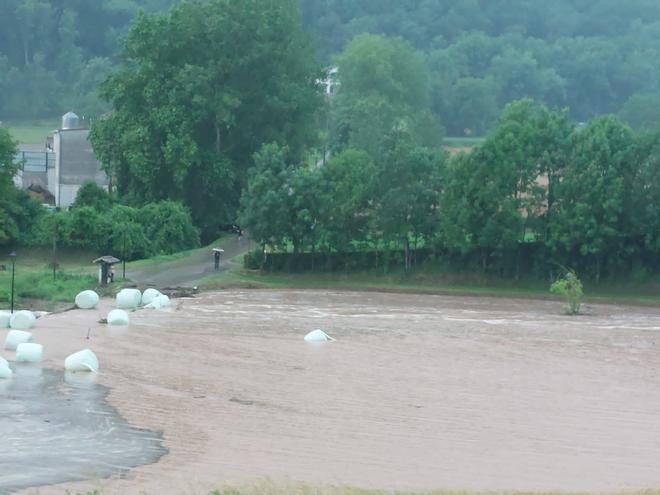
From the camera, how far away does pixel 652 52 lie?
122 meters

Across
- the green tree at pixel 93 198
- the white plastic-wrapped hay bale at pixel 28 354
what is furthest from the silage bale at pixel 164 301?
the green tree at pixel 93 198

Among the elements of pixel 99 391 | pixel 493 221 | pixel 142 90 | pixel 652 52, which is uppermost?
pixel 652 52

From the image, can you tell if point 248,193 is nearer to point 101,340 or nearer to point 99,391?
point 101,340

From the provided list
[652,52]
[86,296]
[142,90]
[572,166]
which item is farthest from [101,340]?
[652,52]

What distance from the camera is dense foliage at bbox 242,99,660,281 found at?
43812 mm

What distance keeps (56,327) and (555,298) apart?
1622 cm

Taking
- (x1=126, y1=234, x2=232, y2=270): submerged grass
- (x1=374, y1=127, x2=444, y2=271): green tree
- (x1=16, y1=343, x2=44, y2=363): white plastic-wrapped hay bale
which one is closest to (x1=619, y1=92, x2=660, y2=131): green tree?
(x1=126, y1=234, x2=232, y2=270): submerged grass

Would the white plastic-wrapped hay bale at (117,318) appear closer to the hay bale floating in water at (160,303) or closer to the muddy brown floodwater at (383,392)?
the muddy brown floodwater at (383,392)

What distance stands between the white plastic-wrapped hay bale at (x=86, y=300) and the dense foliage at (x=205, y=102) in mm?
14498

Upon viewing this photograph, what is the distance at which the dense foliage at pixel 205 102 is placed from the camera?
53.4 metres

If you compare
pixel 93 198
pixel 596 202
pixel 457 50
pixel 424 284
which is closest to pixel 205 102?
pixel 93 198

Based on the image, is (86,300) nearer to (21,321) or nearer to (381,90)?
(21,321)

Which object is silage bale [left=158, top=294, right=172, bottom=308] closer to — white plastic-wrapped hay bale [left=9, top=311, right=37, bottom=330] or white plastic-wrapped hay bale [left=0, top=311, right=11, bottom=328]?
white plastic-wrapped hay bale [left=9, top=311, right=37, bottom=330]

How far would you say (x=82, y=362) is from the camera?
28.5 meters
